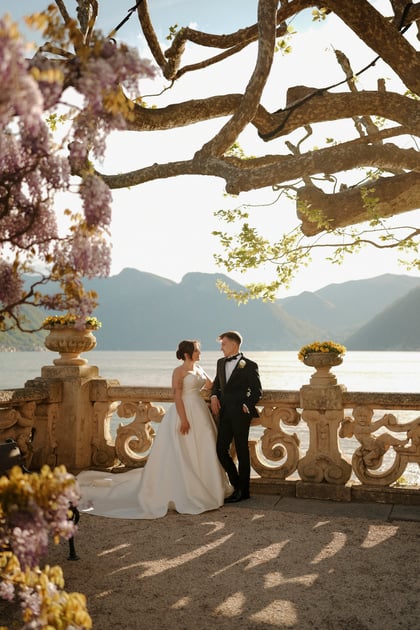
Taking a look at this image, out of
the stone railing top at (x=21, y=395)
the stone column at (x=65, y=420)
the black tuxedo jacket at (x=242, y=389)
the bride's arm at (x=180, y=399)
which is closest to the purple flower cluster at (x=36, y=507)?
the bride's arm at (x=180, y=399)

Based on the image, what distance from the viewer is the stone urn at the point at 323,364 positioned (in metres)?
7.20

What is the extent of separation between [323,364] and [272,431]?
1.01 metres

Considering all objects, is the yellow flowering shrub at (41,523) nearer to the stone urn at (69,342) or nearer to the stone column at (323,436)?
the stone column at (323,436)

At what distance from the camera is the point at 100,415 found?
818 centimetres

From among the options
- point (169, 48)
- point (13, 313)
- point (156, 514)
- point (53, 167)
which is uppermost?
point (169, 48)

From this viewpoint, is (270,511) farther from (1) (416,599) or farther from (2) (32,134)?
(2) (32,134)

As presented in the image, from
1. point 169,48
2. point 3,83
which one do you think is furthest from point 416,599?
point 169,48

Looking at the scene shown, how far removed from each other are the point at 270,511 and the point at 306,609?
246 cm

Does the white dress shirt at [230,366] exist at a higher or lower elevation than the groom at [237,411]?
higher

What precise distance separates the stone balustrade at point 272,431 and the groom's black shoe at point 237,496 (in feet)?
1.28

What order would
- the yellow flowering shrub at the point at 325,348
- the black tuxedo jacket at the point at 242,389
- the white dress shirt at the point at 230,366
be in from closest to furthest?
the black tuxedo jacket at the point at 242,389, the white dress shirt at the point at 230,366, the yellow flowering shrub at the point at 325,348

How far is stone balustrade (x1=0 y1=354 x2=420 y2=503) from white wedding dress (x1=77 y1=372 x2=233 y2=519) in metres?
0.46

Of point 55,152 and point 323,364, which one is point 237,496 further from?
point 55,152

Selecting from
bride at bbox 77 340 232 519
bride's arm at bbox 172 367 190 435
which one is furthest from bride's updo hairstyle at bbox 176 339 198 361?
bride's arm at bbox 172 367 190 435
